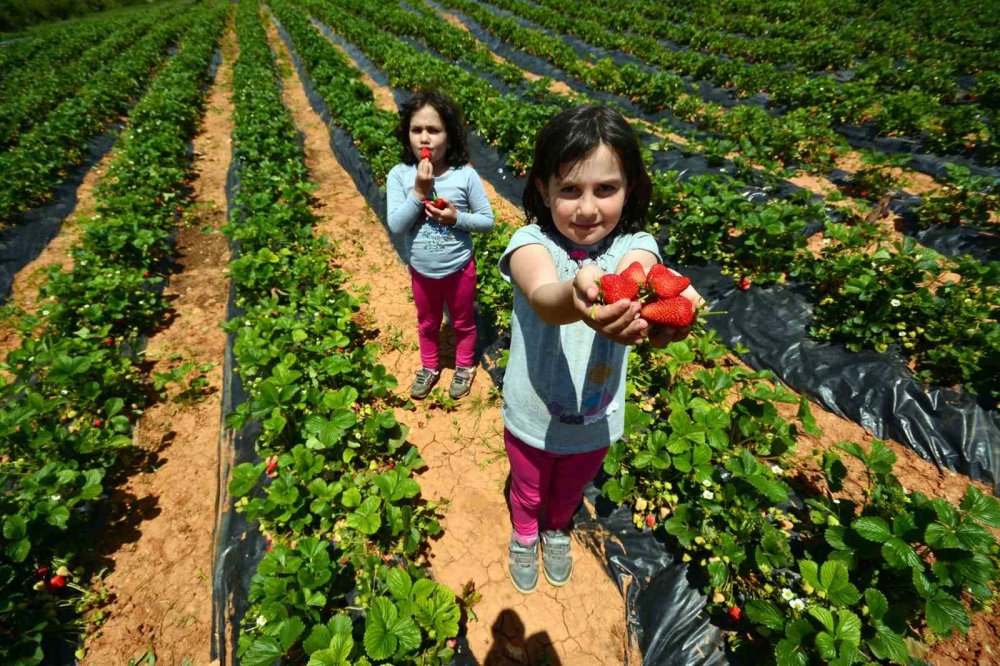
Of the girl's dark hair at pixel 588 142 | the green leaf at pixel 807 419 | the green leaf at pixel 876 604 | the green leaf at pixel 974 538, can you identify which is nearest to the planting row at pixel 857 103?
the green leaf at pixel 807 419

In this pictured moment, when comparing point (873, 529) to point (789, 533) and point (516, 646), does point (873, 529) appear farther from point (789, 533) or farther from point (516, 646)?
point (516, 646)

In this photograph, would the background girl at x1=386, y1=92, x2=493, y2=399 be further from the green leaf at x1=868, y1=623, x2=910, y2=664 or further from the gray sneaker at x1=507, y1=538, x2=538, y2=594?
the green leaf at x1=868, y1=623, x2=910, y2=664

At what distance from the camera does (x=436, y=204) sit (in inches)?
101

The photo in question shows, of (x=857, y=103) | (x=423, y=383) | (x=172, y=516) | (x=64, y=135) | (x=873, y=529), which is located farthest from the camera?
(x=64, y=135)

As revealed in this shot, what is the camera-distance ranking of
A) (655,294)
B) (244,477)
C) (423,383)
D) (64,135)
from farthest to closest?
1. (64,135)
2. (423,383)
3. (244,477)
4. (655,294)

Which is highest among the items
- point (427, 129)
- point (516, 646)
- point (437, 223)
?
point (427, 129)

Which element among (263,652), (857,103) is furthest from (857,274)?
(857,103)

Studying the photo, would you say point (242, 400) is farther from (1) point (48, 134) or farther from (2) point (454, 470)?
(1) point (48, 134)

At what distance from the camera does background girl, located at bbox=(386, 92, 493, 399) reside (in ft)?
8.30

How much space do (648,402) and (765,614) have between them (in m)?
1.79

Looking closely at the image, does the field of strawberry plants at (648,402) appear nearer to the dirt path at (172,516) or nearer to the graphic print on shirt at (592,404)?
the dirt path at (172,516)

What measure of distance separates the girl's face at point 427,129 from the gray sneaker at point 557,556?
2.63 metres

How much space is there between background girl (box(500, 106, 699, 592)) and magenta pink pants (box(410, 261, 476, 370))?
1.45m

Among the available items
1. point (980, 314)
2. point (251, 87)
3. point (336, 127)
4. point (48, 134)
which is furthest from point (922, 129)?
point (48, 134)
